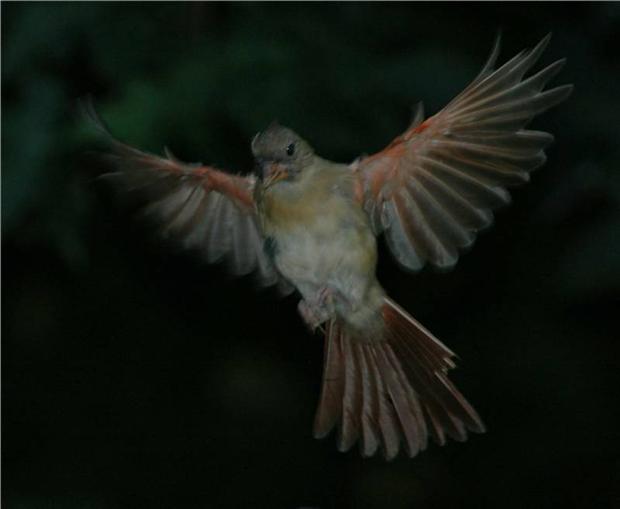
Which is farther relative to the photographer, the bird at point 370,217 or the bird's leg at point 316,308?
the bird's leg at point 316,308

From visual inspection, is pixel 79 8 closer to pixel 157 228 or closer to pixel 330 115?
pixel 330 115

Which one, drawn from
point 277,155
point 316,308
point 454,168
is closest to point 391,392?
point 316,308

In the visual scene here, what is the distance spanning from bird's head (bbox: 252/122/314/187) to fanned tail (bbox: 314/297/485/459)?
443 mm

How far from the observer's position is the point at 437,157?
3002 millimetres

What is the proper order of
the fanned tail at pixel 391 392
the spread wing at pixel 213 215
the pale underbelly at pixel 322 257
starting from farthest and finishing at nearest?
the spread wing at pixel 213 215 → the fanned tail at pixel 391 392 → the pale underbelly at pixel 322 257

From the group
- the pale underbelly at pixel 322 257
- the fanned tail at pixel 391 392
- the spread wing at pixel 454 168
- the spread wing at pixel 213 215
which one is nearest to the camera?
the spread wing at pixel 454 168

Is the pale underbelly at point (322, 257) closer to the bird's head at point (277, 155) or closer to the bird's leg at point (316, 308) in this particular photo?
the bird's leg at point (316, 308)

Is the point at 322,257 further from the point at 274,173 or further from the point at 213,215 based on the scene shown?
the point at 213,215

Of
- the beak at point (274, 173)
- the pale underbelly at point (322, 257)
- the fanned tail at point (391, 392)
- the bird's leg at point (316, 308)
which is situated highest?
the beak at point (274, 173)

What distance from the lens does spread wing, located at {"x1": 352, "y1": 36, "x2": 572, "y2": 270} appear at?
110 inches

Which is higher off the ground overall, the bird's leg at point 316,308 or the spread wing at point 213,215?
the spread wing at point 213,215

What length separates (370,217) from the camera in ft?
9.89

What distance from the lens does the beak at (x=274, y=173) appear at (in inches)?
112

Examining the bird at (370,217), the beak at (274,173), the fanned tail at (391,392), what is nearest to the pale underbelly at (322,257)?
the bird at (370,217)
